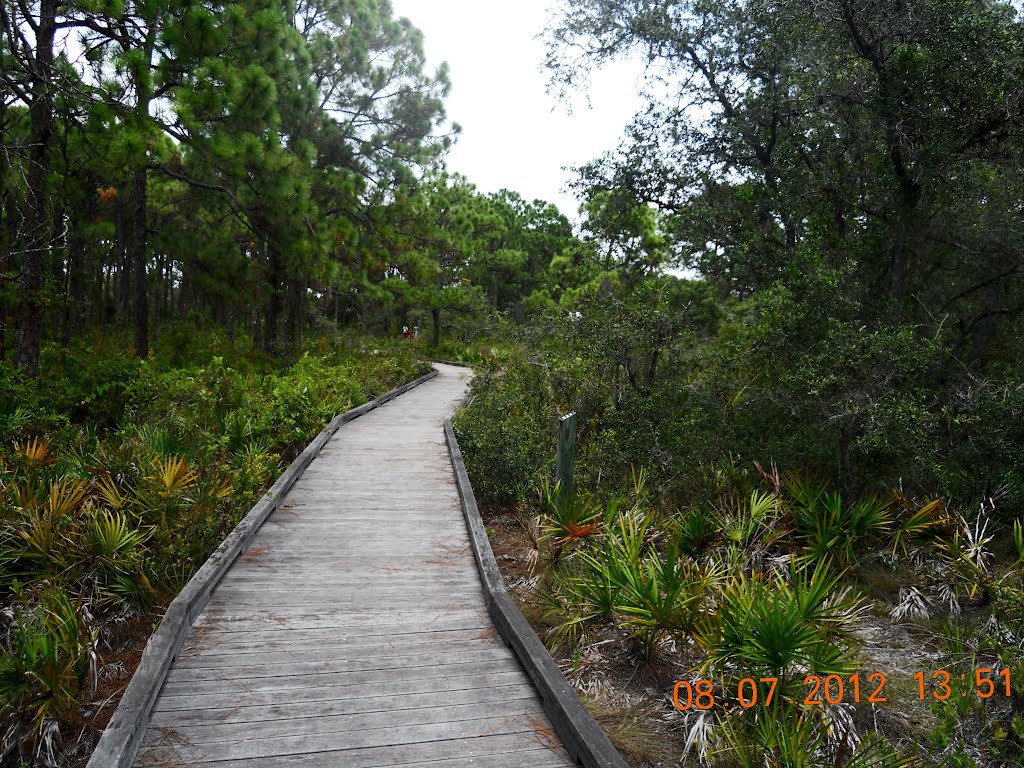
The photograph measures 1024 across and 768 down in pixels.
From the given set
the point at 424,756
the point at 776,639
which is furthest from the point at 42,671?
the point at 776,639

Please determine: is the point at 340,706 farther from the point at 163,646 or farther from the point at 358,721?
the point at 163,646

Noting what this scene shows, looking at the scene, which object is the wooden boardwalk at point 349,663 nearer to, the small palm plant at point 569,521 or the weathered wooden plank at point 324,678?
the weathered wooden plank at point 324,678

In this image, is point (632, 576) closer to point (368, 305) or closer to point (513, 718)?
point (513, 718)

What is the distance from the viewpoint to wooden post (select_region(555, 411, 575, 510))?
688 centimetres

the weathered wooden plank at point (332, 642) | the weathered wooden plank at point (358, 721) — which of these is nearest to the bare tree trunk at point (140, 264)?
the weathered wooden plank at point (332, 642)

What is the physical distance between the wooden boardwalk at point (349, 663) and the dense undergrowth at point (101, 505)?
0.61 metres

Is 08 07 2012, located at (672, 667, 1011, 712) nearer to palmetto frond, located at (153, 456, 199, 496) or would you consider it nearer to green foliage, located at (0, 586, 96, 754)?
green foliage, located at (0, 586, 96, 754)

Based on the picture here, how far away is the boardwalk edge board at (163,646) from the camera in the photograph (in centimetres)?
294

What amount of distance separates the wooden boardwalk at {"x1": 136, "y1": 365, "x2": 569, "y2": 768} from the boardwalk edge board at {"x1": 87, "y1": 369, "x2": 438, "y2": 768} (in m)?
0.08

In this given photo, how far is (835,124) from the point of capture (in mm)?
9039

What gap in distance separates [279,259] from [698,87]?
37.0 ft

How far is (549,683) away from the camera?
140 inches

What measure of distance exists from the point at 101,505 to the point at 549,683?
476 centimetres

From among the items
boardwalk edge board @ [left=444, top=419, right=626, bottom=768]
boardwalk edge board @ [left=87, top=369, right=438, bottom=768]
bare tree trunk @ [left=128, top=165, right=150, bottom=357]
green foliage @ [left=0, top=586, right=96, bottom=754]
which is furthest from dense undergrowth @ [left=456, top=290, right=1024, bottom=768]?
bare tree trunk @ [left=128, top=165, right=150, bottom=357]
